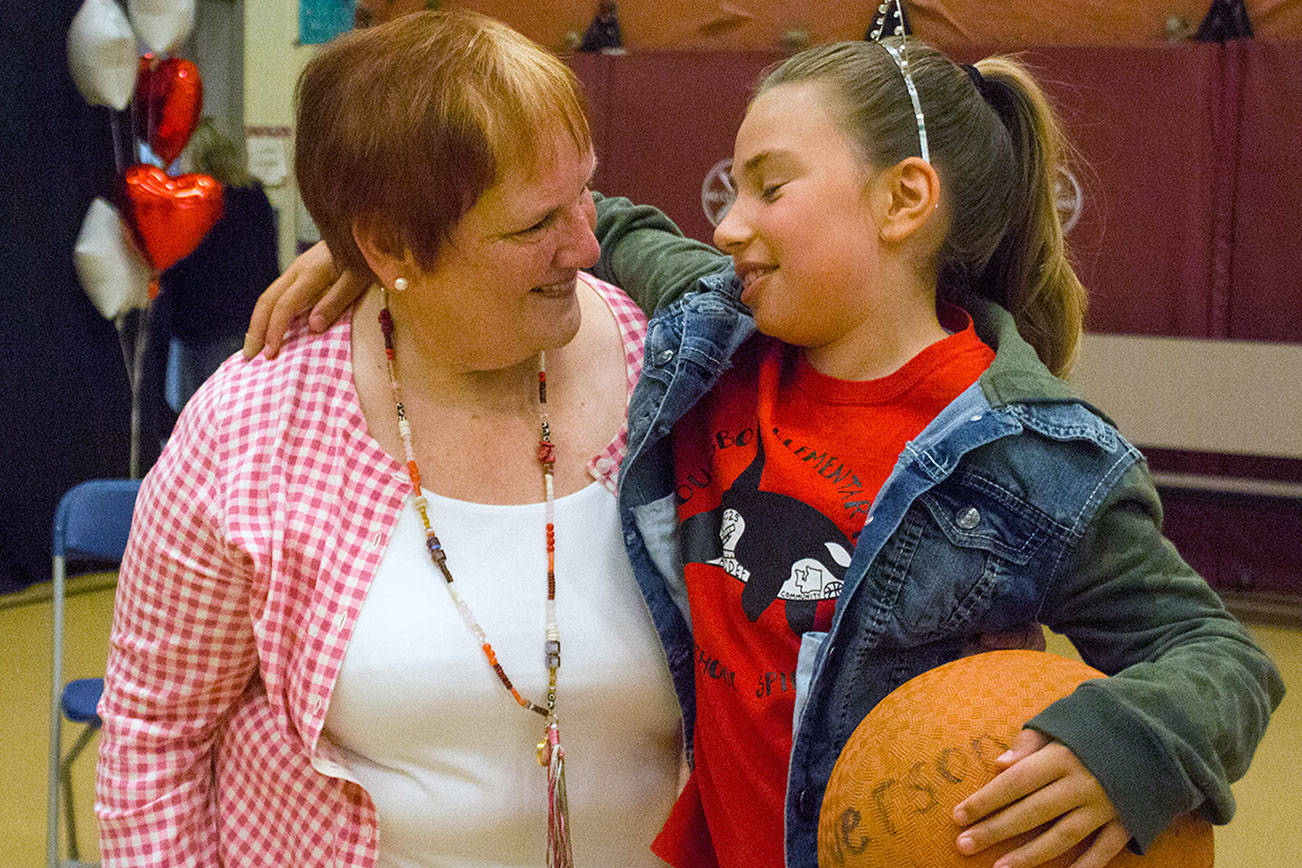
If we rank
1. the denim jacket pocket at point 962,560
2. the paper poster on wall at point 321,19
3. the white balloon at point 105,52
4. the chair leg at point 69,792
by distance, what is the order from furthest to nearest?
the paper poster on wall at point 321,19 < the white balloon at point 105,52 < the chair leg at point 69,792 < the denim jacket pocket at point 962,560

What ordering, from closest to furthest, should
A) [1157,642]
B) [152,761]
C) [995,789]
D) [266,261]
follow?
[995,789], [1157,642], [152,761], [266,261]

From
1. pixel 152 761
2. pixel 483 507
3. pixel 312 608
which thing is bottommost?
pixel 152 761

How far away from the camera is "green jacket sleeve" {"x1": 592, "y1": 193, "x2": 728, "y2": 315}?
175 cm

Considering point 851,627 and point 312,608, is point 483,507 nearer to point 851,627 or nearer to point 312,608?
point 312,608

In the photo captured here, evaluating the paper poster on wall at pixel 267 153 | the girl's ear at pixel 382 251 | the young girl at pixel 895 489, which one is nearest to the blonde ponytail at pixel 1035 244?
the young girl at pixel 895 489

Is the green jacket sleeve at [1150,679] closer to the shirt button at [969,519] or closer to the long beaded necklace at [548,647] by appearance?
the shirt button at [969,519]

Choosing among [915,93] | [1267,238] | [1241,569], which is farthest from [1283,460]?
[915,93]

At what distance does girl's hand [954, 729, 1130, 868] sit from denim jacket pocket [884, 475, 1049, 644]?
0.25 m

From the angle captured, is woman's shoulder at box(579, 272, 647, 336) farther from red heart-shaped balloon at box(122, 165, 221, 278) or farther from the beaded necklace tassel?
red heart-shaped balloon at box(122, 165, 221, 278)

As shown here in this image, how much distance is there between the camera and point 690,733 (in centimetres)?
163

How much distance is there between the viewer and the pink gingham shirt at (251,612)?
1.55m

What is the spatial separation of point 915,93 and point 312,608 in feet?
Result: 3.36

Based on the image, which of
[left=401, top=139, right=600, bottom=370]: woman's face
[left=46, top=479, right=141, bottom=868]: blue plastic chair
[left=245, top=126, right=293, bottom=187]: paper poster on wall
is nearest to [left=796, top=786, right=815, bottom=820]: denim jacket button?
[left=401, top=139, right=600, bottom=370]: woman's face

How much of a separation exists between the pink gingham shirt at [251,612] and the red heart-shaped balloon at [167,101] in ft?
12.8
